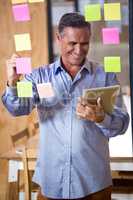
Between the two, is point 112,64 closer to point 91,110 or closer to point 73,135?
point 91,110

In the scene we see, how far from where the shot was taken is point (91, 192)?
182 cm

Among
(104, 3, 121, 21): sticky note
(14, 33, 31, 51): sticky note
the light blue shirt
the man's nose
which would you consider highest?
(104, 3, 121, 21): sticky note

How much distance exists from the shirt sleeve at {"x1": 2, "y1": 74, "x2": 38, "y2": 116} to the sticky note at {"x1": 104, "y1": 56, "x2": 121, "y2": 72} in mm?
366

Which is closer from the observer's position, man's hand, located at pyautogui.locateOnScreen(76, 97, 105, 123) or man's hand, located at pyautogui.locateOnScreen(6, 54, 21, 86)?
man's hand, located at pyautogui.locateOnScreen(76, 97, 105, 123)

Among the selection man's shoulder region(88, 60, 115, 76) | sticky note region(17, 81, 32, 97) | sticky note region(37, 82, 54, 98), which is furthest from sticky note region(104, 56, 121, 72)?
sticky note region(17, 81, 32, 97)

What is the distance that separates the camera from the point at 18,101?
1887 mm

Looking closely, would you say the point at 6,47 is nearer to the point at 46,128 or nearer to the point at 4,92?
the point at 4,92

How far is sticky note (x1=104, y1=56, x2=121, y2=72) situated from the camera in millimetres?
1844

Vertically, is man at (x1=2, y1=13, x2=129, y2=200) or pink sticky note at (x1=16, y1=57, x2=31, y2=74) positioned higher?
pink sticky note at (x1=16, y1=57, x2=31, y2=74)

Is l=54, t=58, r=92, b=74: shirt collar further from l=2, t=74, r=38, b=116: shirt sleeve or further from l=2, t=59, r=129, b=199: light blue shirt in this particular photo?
l=2, t=74, r=38, b=116: shirt sleeve

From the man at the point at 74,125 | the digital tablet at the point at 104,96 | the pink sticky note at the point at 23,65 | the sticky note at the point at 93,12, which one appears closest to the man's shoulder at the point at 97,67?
the man at the point at 74,125

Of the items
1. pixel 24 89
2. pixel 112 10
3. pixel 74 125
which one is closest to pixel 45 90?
pixel 24 89

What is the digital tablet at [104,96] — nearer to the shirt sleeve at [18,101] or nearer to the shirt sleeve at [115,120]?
the shirt sleeve at [115,120]

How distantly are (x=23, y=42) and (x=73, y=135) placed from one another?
0.53 metres
